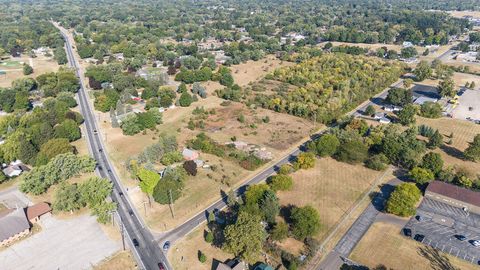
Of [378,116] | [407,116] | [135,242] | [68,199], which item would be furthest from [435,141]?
[68,199]

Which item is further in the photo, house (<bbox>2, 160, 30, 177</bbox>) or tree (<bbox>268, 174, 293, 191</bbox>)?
house (<bbox>2, 160, 30, 177</bbox>)

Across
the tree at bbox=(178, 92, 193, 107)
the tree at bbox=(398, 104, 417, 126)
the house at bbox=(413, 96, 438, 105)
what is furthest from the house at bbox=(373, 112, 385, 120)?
the tree at bbox=(178, 92, 193, 107)

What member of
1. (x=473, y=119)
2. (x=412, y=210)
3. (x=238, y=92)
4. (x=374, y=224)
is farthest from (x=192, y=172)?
(x=473, y=119)

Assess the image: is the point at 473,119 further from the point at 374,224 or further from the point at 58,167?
the point at 58,167

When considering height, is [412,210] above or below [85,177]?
above

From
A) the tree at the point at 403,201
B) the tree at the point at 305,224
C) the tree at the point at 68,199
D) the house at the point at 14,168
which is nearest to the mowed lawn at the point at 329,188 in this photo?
the tree at the point at 305,224

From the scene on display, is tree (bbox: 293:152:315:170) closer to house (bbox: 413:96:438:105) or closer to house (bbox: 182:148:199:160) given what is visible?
house (bbox: 182:148:199:160)
